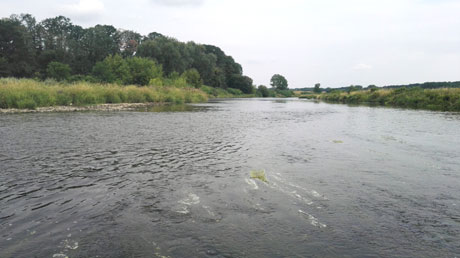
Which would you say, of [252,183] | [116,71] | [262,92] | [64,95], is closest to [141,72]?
[116,71]

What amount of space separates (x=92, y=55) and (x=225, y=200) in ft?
436

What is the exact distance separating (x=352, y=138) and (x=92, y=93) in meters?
36.9

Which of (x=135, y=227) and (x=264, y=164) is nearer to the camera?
(x=135, y=227)

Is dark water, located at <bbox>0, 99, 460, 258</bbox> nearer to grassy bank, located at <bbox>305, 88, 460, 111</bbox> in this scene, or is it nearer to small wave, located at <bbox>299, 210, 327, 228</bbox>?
small wave, located at <bbox>299, 210, 327, 228</bbox>

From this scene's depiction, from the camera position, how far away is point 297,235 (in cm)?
610

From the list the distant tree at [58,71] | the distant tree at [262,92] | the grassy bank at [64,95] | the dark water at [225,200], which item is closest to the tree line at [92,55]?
the distant tree at [58,71]

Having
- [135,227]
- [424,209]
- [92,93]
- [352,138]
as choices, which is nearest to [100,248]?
[135,227]

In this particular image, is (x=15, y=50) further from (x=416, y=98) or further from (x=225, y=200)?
(x=225, y=200)

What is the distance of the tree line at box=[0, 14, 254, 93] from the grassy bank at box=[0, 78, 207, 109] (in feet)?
71.8

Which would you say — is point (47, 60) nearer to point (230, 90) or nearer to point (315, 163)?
point (230, 90)

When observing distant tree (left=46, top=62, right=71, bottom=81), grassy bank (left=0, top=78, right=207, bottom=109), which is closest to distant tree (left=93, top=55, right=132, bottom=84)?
distant tree (left=46, top=62, right=71, bottom=81)

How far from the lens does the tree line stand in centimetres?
8129

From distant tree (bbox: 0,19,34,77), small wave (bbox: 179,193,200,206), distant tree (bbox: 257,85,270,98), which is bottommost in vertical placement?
small wave (bbox: 179,193,200,206)

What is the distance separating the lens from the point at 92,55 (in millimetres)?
123000
